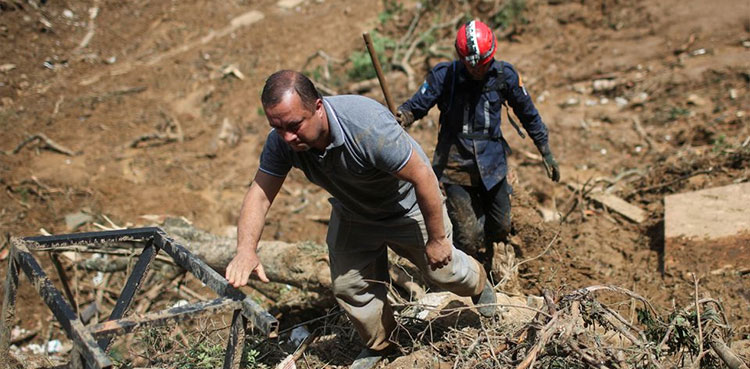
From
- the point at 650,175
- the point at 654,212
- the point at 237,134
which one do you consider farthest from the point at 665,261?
the point at 237,134

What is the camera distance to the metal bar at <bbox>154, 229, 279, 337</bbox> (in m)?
2.12

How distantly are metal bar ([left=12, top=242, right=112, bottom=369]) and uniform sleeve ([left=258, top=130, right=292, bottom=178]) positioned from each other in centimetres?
98

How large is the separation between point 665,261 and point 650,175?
1398 millimetres

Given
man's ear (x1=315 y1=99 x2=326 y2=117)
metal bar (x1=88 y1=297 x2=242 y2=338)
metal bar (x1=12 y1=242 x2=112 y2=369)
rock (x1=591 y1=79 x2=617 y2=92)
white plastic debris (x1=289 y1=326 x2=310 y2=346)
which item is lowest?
rock (x1=591 y1=79 x2=617 y2=92)

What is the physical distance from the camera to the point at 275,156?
2.62m

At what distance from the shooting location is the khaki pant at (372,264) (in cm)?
290

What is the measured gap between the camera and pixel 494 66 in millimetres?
3654

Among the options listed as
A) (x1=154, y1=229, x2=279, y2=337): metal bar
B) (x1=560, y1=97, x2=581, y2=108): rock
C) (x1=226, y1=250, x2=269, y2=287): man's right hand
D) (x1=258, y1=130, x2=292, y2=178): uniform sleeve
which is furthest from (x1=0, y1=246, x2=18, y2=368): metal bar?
(x1=560, y1=97, x2=581, y2=108): rock

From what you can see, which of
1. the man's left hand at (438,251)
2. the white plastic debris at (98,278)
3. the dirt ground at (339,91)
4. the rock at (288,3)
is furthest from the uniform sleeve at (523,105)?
the rock at (288,3)

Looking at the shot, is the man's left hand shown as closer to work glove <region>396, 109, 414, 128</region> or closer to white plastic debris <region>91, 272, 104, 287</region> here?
work glove <region>396, 109, 414, 128</region>

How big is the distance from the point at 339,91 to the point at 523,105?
481 centimetres

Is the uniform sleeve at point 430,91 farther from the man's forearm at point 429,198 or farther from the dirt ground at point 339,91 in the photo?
the man's forearm at point 429,198

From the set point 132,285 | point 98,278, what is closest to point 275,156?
point 132,285

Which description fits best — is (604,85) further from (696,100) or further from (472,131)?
(472,131)
